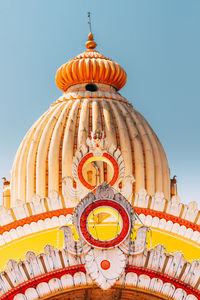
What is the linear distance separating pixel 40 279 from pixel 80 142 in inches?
415

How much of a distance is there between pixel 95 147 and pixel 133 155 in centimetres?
801

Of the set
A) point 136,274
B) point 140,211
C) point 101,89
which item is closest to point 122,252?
point 136,274

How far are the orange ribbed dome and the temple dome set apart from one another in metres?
0.07

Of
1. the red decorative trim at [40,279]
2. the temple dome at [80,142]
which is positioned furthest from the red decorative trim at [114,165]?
the temple dome at [80,142]

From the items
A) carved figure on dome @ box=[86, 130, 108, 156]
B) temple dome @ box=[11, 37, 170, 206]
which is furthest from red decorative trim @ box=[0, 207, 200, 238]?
temple dome @ box=[11, 37, 170, 206]

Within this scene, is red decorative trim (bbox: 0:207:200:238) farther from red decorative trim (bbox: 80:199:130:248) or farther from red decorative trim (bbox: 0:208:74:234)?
red decorative trim (bbox: 80:199:130:248)

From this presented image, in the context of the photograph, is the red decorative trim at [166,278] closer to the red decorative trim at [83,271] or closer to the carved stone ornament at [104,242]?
the red decorative trim at [83,271]

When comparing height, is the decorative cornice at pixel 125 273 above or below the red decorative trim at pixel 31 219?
below

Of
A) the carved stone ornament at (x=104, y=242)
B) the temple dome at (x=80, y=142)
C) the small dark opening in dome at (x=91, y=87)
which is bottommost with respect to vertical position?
the carved stone ornament at (x=104, y=242)

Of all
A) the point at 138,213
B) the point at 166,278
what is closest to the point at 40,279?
the point at 166,278

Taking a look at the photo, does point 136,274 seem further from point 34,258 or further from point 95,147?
point 95,147

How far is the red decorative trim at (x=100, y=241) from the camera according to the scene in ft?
27.1

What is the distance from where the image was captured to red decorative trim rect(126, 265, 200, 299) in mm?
8141

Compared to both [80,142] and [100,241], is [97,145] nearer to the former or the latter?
[100,241]
